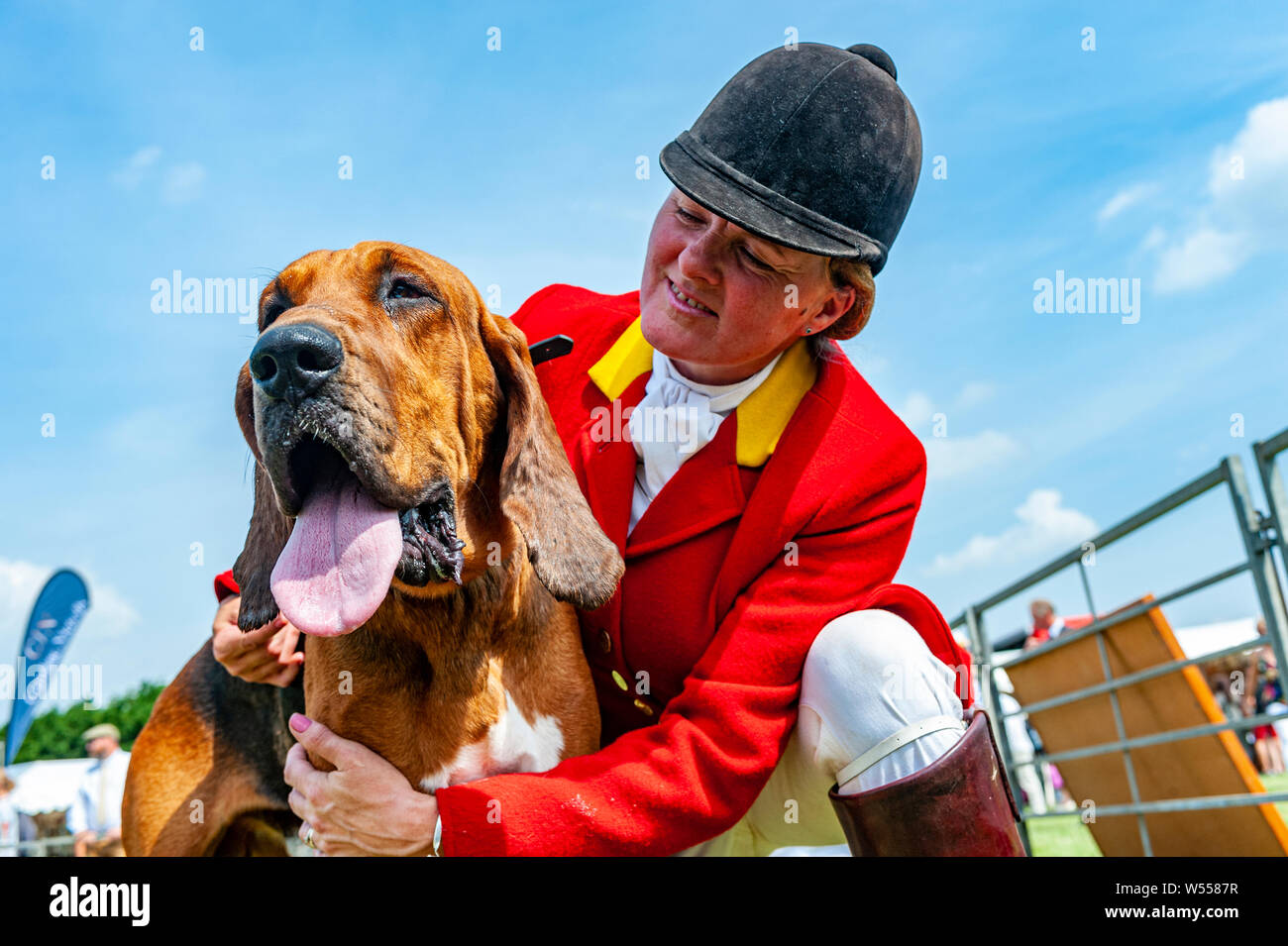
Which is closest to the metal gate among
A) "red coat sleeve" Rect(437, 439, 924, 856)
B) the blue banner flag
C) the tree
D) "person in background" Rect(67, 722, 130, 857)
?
"red coat sleeve" Rect(437, 439, 924, 856)

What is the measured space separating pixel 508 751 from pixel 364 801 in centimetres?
37

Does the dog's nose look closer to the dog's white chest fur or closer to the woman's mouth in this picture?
the dog's white chest fur

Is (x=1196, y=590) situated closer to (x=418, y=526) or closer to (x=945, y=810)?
(x=945, y=810)

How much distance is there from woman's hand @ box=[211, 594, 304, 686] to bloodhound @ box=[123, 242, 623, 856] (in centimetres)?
25

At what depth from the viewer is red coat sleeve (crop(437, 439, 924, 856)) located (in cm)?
240

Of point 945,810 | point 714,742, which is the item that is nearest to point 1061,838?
point 945,810

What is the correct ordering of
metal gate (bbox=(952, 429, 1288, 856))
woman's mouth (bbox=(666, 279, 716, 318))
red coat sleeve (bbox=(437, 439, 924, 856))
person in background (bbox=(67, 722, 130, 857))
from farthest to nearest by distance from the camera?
1. person in background (bbox=(67, 722, 130, 857))
2. metal gate (bbox=(952, 429, 1288, 856))
3. woman's mouth (bbox=(666, 279, 716, 318))
4. red coat sleeve (bbox=(437, 439, 924, 856))

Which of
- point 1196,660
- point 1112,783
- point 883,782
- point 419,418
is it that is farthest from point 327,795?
point 1112,783

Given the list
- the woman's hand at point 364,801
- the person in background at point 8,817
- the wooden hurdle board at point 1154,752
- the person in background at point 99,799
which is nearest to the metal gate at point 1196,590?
the wooden hurdle board at point 1154,752

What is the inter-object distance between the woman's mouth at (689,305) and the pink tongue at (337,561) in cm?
108

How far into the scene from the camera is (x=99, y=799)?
10.2m

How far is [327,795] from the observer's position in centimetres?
259

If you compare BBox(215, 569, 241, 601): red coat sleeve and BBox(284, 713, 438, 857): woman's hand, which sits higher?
BBox(215, 569, 241, 601): red coat sleeve
